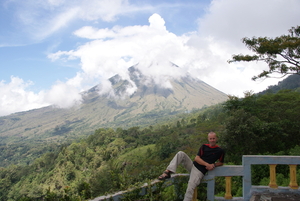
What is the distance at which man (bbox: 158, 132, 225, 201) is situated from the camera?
146 inches

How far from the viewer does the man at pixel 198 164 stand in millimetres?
3719

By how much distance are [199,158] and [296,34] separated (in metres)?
8.98

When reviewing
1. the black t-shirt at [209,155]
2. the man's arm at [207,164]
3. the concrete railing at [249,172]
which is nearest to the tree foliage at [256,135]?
the concrete railing at [249,172]

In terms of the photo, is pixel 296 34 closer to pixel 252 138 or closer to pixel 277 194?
pixel 252 138

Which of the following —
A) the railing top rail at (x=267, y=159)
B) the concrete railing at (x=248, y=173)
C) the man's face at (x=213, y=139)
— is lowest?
the concrete railing at (x=248, y=173)

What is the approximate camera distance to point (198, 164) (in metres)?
3.84

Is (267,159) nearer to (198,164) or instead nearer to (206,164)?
(206,164)

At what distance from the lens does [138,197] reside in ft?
12.6

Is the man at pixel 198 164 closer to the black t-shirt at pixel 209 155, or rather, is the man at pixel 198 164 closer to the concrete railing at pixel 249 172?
the black t-shirt at pixel 209 155

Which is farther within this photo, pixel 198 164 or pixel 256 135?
pixel 256 135

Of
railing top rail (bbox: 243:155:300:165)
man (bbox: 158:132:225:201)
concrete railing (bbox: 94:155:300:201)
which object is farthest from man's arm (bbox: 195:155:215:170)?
railing top rail (bbox: 243:155:300:165)

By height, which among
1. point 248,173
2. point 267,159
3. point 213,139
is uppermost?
point 213,139

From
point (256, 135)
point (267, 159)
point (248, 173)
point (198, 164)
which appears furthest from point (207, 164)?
point (256, 135)

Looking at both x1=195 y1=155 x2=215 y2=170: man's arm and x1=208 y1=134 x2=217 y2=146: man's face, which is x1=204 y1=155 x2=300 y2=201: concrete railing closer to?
x1=195 y1=155 x2=215 y2=170: man's arm
